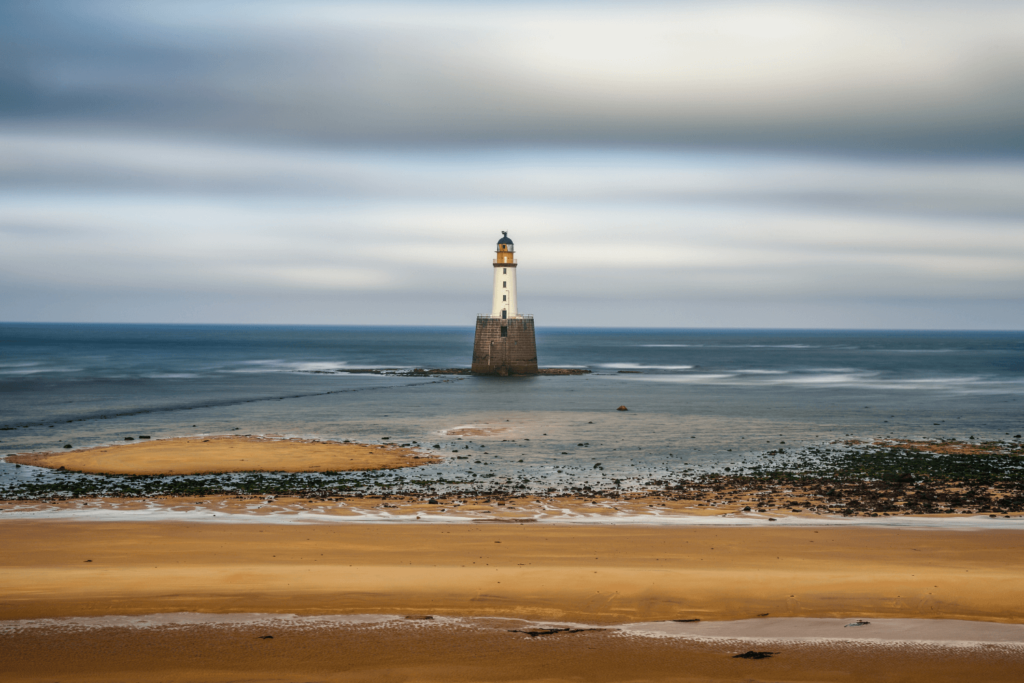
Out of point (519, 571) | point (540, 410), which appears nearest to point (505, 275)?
point (540, 410)

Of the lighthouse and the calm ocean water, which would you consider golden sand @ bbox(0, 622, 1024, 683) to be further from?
the lighthouse

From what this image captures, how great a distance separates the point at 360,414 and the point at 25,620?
36510 mm

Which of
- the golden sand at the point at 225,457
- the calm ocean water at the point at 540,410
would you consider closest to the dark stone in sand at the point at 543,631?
the calm ocean water at the point at 540,410

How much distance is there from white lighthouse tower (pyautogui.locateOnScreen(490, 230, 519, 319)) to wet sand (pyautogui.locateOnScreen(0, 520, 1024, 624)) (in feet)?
191

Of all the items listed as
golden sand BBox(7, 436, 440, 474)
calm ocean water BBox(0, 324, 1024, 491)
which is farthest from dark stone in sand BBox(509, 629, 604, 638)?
golden sand BBox(7, 436, 440, 474)

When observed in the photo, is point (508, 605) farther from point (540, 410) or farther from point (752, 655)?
point (540, 410)

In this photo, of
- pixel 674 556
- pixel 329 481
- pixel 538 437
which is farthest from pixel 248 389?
pixel 674 556

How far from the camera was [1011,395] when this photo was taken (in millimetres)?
60062

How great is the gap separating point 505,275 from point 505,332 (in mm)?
5781

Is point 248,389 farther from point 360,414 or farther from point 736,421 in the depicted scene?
point 736,421

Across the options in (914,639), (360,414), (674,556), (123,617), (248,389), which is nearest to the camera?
(914,639)

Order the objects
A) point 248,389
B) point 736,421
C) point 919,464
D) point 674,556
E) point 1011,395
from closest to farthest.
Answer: point 674,556, point 919,464, point 736,421, point 1011,395, point 248,389

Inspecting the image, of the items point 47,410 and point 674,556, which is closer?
point 674,556

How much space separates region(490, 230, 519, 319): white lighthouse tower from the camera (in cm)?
7431
